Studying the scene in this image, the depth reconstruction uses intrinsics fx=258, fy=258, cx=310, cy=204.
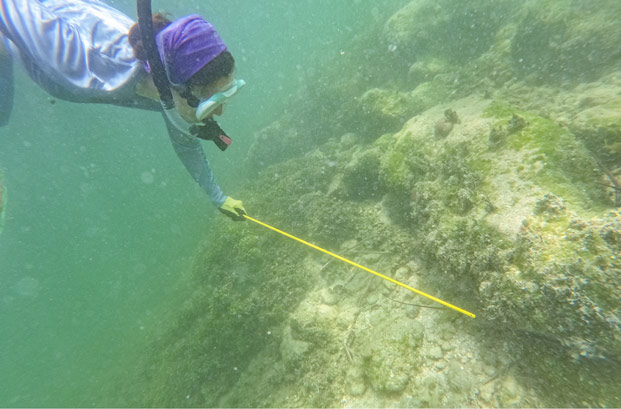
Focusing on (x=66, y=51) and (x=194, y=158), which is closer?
(x=66, y=51)

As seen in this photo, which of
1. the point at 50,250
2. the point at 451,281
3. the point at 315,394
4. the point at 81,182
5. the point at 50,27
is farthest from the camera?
the point at 81,182

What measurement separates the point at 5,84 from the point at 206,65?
3667 mm

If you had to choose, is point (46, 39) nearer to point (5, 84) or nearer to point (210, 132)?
point (5, 84)

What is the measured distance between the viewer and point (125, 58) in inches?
116

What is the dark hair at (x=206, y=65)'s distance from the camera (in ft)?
8.19

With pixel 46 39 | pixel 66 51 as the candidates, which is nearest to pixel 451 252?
pixel 66 51

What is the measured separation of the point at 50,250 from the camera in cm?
5097

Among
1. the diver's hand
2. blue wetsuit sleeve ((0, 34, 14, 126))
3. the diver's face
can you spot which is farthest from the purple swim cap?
blue wetsuit sleeve ((0, 34, 14, 126))

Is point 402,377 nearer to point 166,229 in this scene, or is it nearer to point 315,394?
point 315,394

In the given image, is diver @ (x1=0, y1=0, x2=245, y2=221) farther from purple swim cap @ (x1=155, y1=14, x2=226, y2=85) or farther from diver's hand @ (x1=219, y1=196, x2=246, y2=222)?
diver's hand @ (x1=219, y1=196, x2=246, y2=222)

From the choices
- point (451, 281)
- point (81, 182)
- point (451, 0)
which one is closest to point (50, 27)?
point (451, 281)

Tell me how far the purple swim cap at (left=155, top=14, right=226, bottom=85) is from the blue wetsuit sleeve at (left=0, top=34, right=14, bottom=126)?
2504mm

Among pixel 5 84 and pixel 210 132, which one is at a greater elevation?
pixel 5 84

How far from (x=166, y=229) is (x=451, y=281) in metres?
22.3
